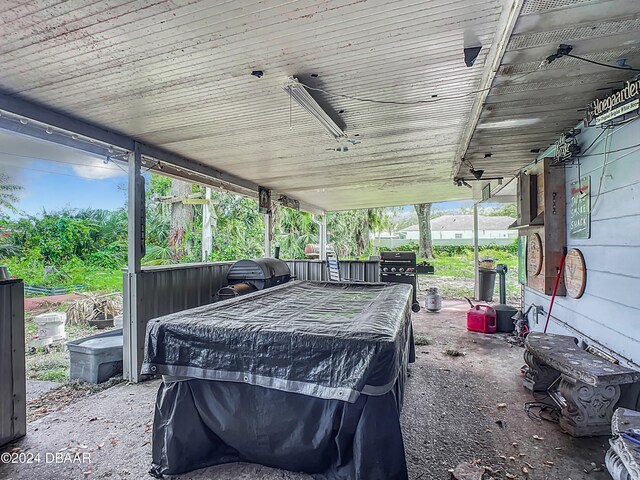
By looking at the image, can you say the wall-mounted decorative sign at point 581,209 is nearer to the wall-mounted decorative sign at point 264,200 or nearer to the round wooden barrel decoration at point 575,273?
the round wooden barrel decoration at point 575,273

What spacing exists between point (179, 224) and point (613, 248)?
8.69 m

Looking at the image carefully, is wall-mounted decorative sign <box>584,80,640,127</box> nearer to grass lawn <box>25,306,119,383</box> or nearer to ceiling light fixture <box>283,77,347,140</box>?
ceiling light fixture <box>283,77,347,140</box>

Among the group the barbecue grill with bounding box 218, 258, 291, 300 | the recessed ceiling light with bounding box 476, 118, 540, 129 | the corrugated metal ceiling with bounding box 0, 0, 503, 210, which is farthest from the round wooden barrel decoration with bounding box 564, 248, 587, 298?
the barbecue grill with bounding box 218, 258, 291, 300

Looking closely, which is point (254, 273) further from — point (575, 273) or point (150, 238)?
point (150, 238)

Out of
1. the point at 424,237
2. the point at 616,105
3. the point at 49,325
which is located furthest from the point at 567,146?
the point at 424,237

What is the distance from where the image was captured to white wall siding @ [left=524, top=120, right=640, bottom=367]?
2387mm

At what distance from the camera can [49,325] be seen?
16.6 feet

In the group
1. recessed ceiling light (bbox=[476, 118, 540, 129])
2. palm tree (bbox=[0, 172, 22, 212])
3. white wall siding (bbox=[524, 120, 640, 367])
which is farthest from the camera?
palm tree (bbox=[0, 172, 22, 212])

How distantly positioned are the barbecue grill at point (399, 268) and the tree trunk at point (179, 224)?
535cm

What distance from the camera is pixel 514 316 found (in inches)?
212

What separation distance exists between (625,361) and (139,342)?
465 cm

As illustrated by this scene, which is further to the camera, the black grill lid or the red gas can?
the red gas can

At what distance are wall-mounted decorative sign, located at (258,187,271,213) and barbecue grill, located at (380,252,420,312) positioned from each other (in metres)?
3.19

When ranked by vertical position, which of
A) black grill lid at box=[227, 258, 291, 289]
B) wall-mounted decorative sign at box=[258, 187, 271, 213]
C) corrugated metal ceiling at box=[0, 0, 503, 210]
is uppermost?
corrugated metal ceiling at box=[0, 0, 503, 210]
